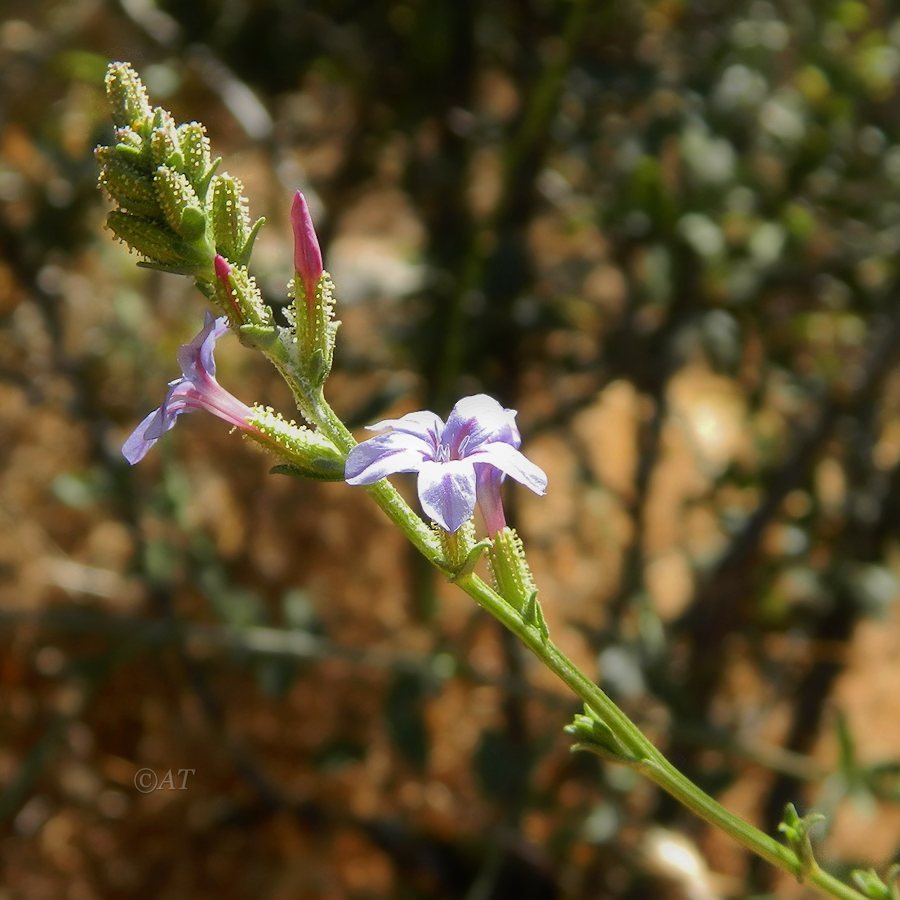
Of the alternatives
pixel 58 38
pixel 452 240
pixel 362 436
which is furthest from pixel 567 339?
pixel 58 38

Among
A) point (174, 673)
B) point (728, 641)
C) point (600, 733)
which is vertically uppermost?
point (600, 733)

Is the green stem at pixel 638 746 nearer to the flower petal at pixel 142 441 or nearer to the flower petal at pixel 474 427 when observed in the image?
the flower petal at pixel 474 427

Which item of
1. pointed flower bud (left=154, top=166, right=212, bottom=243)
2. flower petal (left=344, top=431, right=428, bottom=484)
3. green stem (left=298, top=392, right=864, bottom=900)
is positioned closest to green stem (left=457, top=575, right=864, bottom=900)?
green stem (left=298, top=392, right=864, bottom=900)

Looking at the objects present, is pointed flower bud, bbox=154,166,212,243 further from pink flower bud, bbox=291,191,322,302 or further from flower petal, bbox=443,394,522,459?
flower petal, bbox=443,394,522,459

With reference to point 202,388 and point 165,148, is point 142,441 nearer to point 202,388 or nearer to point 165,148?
point 202,388

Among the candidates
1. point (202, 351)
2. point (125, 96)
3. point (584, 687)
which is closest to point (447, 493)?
point (584, 687)

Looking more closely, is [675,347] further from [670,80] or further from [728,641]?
[728,641]

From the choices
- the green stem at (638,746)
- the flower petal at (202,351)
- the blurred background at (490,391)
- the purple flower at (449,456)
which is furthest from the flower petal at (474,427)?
the blurred background at (490,391)
